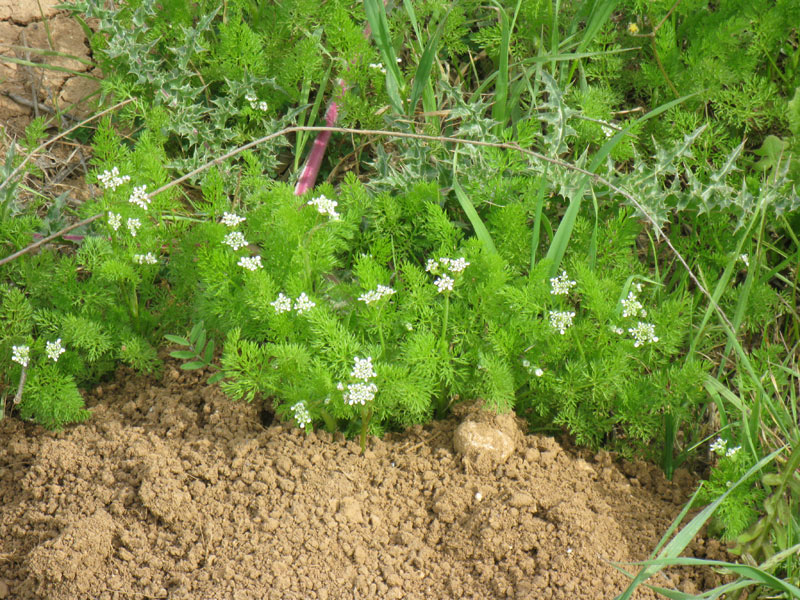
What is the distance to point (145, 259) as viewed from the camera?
2.73 metres

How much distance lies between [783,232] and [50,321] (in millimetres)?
2767

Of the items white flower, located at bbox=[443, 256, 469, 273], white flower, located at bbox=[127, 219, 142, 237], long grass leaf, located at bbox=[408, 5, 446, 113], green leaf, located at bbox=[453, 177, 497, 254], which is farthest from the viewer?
long grass leaf, located at bbox=[408, 5, 446, 113]

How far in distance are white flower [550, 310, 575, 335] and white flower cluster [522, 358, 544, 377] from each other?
13 cm

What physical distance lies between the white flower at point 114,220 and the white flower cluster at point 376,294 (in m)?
0.86

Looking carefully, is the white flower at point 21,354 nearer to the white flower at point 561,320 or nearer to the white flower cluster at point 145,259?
the white flower cluster at point 145,259

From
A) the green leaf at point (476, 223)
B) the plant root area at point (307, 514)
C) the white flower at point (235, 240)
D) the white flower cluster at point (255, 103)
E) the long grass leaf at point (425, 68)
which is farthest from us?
the white flower cluster at point (255, 103)

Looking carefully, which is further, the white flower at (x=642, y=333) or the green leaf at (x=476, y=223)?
the green leaf at (x=476, y=223)

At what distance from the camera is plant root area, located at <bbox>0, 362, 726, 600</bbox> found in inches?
88.1

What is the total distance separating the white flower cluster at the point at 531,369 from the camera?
2.52m

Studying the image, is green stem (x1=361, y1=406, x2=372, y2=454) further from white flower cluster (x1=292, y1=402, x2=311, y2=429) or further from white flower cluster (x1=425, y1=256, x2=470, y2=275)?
white flower cluster (x1=425, y1=256, x2=470, y2=275)

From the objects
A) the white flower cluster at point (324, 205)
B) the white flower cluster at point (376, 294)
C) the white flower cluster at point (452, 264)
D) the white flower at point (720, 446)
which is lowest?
the white flower at point (720, 446)

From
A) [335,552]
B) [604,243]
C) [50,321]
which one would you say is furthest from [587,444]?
[50,321]

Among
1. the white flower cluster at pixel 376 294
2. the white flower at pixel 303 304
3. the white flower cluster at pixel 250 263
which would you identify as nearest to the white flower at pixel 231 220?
the white flower cluster at pixel 250 263

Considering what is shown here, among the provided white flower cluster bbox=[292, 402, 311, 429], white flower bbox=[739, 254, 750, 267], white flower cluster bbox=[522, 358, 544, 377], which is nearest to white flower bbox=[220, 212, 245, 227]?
white flower cluster bbox=[292, 402, 311, 429]
